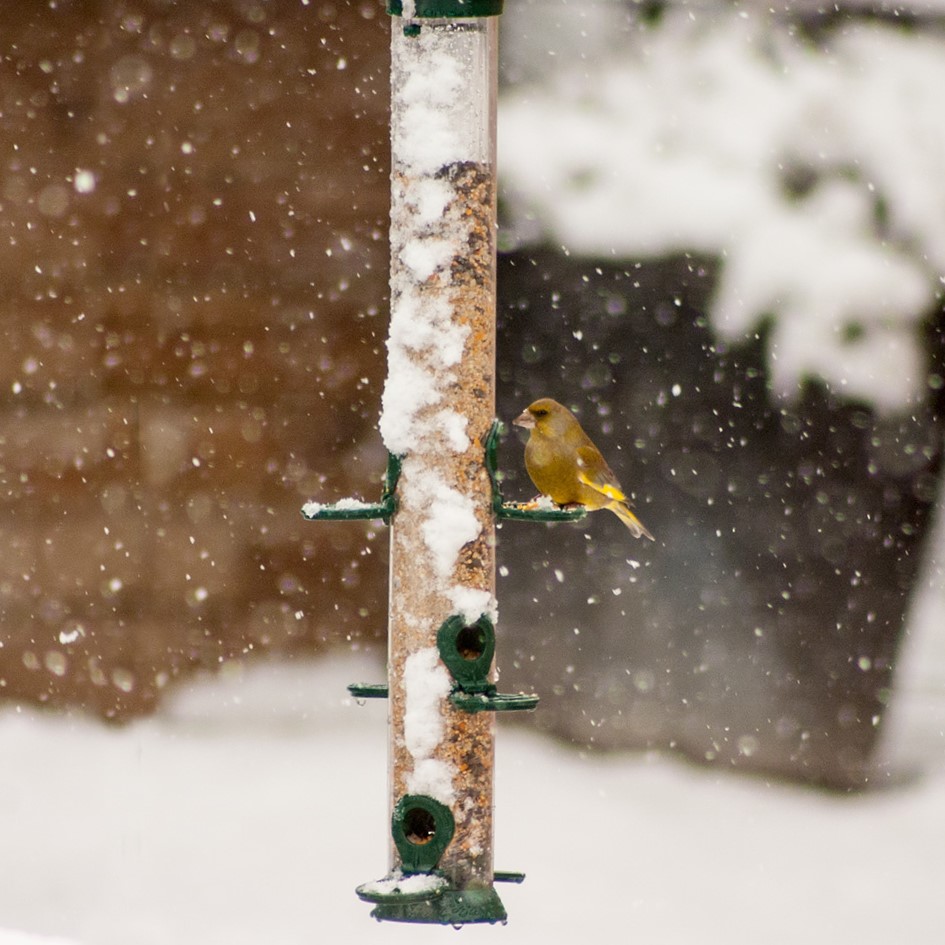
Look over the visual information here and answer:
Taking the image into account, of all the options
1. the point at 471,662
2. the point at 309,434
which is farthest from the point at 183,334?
the point at 471,662

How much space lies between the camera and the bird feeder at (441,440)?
274cm

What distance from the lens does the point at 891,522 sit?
5562mm

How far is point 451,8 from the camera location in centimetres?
272

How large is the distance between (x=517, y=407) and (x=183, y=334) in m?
1.46

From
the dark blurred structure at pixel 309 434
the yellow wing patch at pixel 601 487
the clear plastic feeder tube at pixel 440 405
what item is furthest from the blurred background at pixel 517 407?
the clear plastic feeder tube at pixel 440 405

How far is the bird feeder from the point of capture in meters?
2.74

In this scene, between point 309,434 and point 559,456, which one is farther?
point 309,434

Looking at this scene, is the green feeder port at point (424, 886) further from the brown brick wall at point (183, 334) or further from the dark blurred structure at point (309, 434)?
the brown brick wall at point (183, 334)

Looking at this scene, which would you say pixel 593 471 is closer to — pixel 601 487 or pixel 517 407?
pixel 601 487

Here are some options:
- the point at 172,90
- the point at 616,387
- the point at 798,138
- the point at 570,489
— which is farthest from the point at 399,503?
the point at 172,90

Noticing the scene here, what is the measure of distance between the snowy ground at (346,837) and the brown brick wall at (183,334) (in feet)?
0.99

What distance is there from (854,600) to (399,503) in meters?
3.29

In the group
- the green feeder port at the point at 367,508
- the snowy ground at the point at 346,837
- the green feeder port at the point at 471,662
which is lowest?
the snowy ground at the point at 346,837

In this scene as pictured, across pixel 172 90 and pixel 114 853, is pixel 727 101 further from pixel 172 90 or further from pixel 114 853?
pixel 114 853
